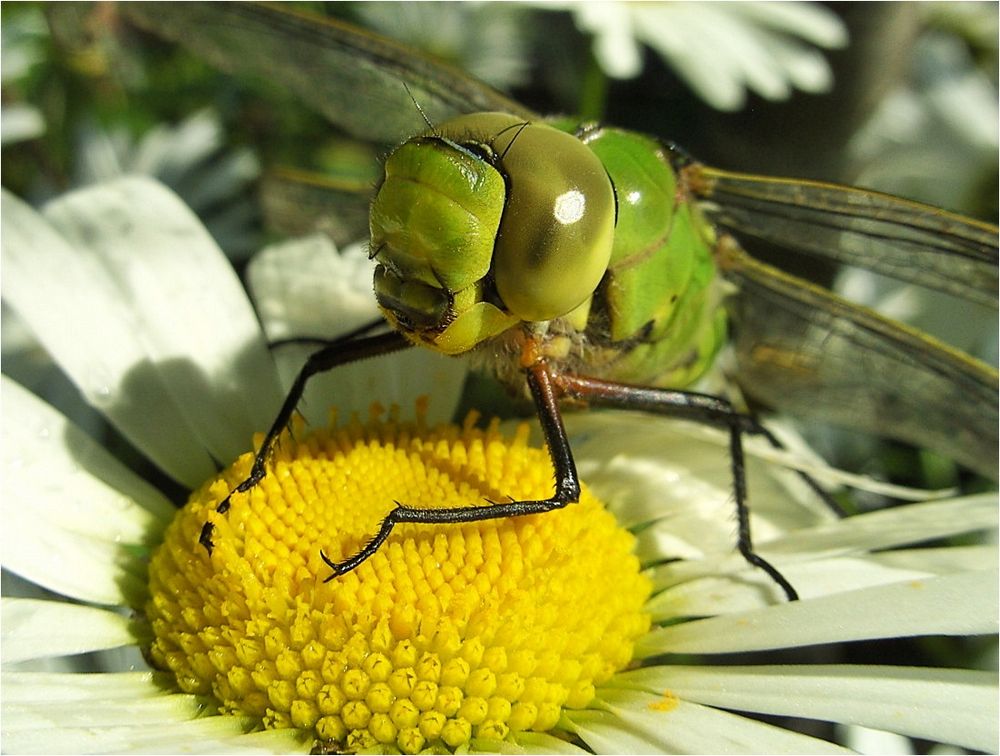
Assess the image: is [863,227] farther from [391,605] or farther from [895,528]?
[391,605]

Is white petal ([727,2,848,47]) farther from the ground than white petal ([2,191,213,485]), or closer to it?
farther from the ground

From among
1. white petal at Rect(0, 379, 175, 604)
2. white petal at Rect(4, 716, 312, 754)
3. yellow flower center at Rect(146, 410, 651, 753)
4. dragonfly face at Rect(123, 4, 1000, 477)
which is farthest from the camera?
dragonfly face at Rect(123, 4, 1000, 477)

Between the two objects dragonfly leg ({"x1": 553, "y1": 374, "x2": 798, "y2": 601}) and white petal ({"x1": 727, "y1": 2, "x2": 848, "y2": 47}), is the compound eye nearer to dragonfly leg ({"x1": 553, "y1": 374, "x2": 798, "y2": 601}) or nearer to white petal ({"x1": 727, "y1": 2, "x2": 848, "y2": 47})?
dragonfly leg ({"x1": 553, "y1": 374, "x2": 798, "y2": 601})

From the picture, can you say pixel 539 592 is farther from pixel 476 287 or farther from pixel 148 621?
pixel 148 621

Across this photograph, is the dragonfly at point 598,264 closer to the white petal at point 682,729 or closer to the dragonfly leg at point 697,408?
the dragonfly leg at point 697,408

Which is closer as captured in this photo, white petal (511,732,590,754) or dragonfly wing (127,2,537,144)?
white petal (511,732,590,754)

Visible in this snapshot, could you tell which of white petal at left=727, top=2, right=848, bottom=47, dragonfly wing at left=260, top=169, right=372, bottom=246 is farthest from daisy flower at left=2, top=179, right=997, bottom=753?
white petal at left=727, top=2, right=848, bottom=47

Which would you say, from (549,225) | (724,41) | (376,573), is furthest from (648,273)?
(724,41)
